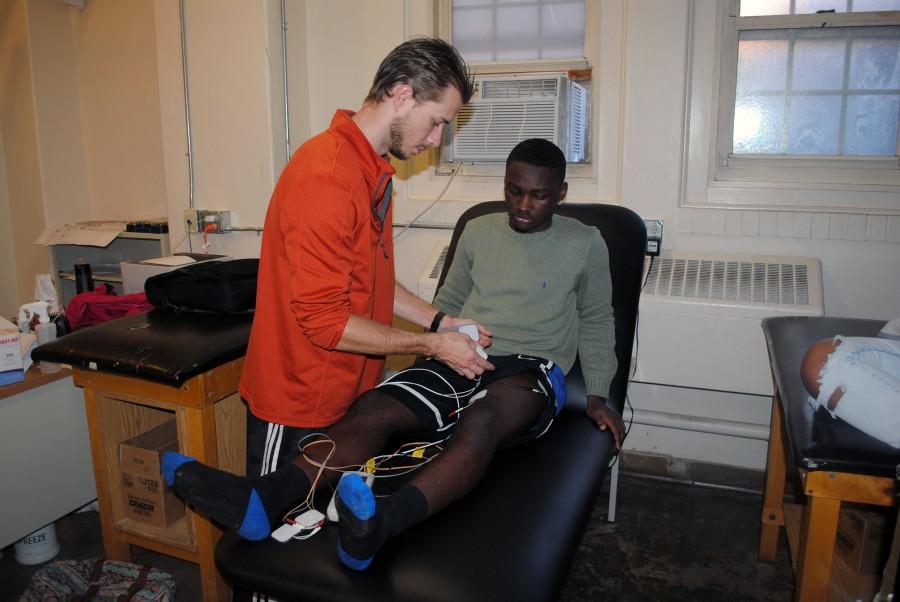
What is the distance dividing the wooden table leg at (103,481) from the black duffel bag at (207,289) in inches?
14.1

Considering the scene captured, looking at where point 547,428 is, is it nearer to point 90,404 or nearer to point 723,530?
point 723,530

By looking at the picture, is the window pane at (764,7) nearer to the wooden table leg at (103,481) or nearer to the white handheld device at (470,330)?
the white handheld device at (470,330)

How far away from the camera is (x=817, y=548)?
130cm

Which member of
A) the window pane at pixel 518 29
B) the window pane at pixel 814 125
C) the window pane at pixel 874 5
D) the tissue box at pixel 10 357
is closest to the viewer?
the tissue box at pixel 10 357

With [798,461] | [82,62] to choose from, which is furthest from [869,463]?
[82,62]

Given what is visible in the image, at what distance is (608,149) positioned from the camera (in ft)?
7.93

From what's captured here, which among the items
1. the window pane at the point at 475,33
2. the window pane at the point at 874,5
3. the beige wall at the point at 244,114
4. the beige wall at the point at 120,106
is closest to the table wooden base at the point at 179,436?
the beige wall at the point at 244,114

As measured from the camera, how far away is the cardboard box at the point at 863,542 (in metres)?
1.59

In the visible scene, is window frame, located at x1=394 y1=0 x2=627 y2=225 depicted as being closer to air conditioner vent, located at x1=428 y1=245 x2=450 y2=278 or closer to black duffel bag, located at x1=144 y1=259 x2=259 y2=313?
air conditioner vent, located at x1=428 y1=245 x2=450 y2=278

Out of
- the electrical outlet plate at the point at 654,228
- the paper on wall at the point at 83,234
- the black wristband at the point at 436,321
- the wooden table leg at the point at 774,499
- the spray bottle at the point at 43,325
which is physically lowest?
the wooden table leg at the point at 774,499

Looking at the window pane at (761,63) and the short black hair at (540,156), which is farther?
the window pane at (761,63)

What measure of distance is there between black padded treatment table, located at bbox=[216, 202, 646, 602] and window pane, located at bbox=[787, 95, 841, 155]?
1.51 metres

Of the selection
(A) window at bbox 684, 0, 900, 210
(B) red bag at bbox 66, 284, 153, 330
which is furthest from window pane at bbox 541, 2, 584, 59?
(B) red bag at bbox 66, 284, 153, 330

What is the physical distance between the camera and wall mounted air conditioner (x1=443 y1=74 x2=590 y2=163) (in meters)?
2.40
